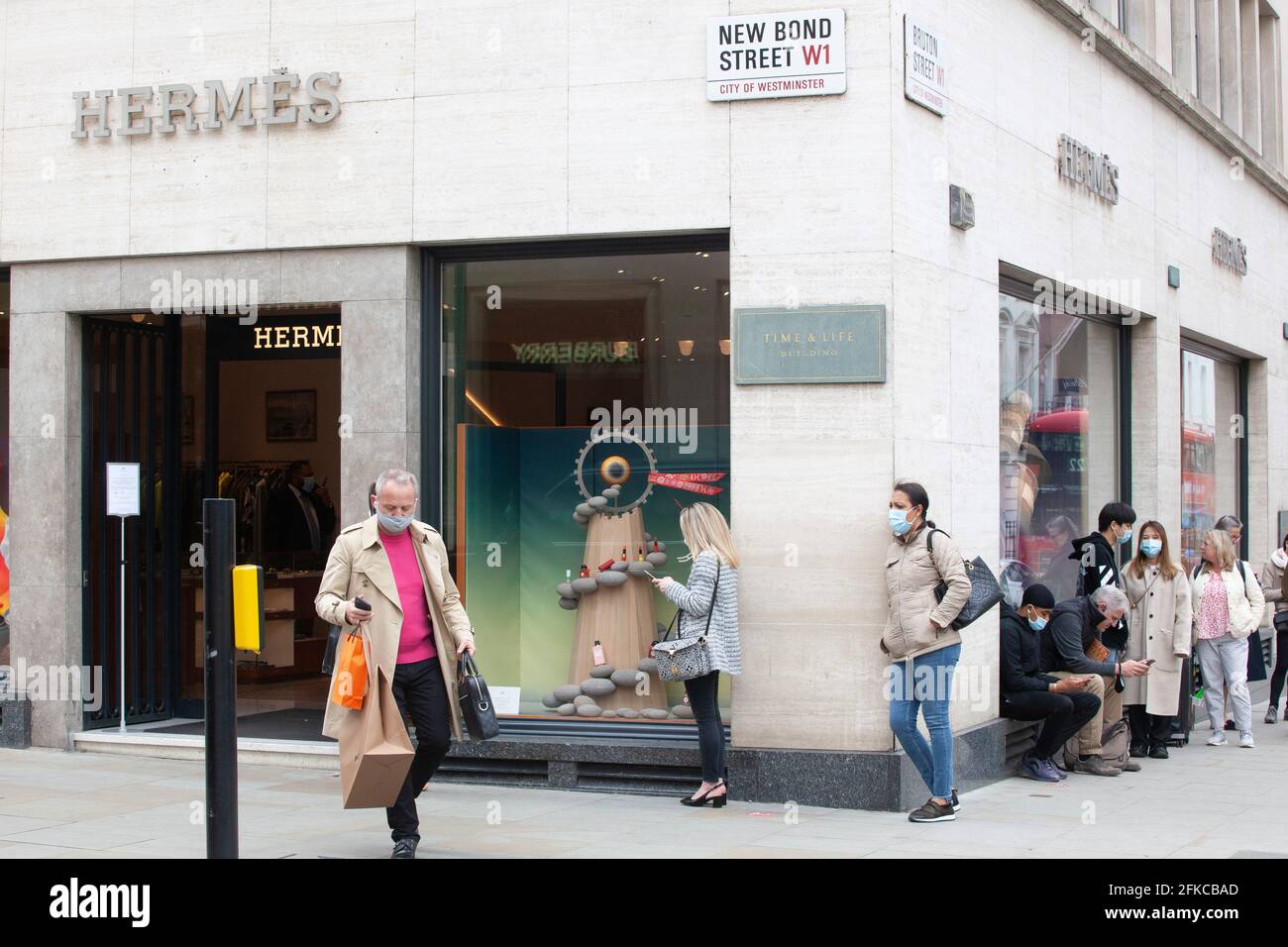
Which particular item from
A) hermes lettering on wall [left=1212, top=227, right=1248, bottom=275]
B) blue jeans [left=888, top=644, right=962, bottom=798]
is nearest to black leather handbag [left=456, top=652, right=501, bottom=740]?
blue jeans [left=888, top=644, right=962, bottom=798]

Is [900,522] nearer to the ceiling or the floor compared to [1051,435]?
nearer to the floor

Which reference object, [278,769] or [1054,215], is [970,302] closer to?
[1054,215]

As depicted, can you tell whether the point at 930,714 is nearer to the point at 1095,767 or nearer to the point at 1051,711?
the point at 1051,711

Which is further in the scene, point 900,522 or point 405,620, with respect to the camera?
point 900,522

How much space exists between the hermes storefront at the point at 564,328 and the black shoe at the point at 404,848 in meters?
2.54

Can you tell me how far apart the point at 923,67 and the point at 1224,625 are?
6.06m

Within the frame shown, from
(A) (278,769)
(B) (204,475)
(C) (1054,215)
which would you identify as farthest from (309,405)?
(C) (1054,215)

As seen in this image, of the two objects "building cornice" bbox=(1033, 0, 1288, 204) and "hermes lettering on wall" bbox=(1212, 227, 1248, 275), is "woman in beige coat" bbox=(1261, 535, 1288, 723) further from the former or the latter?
"building cornice" bbox=(1033, 0, 1288, 204)

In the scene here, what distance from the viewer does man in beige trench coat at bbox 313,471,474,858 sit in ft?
25.2

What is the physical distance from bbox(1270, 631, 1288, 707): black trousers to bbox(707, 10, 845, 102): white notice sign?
25.6 ft

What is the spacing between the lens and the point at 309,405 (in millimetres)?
14805

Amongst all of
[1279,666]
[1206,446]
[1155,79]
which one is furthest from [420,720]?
[1206,446]

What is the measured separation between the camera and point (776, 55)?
9.79 m

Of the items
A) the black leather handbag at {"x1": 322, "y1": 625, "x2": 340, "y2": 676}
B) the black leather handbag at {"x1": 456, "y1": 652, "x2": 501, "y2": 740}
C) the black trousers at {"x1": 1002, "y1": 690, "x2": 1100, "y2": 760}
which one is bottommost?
the black trousers at {"x1": 1002, "y1": 690, "x2": 1100, "y2": 760}
